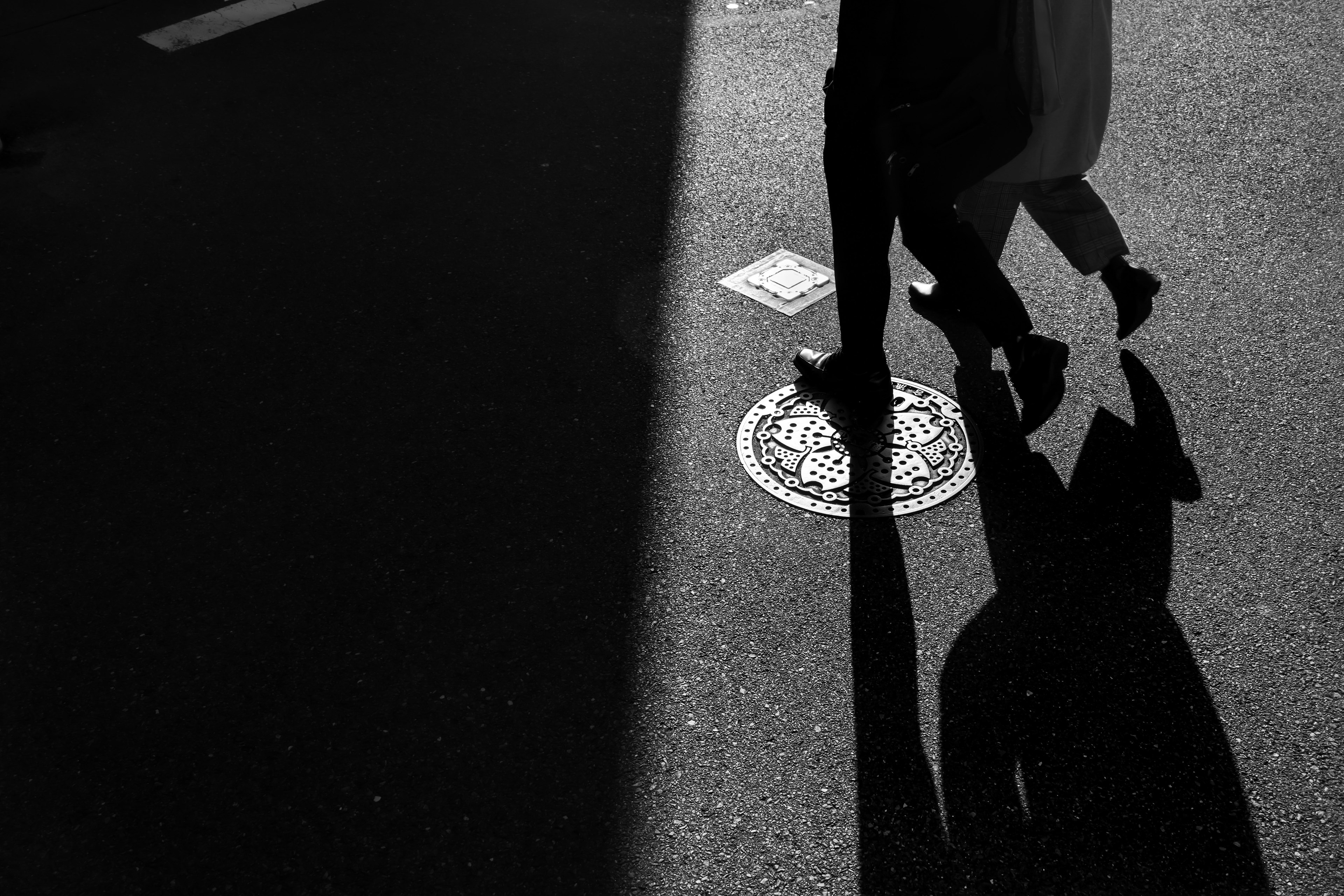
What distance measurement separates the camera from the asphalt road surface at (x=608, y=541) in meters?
2.60

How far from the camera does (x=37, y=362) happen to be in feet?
13.6

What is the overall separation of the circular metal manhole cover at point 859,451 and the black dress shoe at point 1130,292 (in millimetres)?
666

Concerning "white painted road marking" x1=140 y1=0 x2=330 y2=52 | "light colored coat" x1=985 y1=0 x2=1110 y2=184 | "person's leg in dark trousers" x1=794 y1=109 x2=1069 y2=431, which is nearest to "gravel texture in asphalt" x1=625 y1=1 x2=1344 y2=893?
"person's leg in dark trousers" x1=794 y1=109 x2=1069 y2=431

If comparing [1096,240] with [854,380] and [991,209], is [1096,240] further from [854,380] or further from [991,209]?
[854,380]

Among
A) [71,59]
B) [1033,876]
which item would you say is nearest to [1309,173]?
[1033,876]

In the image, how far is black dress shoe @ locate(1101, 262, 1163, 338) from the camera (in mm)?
3906

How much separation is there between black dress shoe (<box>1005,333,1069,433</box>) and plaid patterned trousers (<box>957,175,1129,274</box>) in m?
0.55

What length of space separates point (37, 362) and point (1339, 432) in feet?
14.4

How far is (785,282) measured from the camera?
4496 millimetres

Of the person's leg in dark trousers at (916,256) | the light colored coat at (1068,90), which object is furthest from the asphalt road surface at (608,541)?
the light colored coat at (1068,90)

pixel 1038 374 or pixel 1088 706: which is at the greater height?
pixel 1038 374

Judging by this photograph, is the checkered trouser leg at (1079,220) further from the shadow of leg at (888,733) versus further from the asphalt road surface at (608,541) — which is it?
the shadow of leg at (888,733)

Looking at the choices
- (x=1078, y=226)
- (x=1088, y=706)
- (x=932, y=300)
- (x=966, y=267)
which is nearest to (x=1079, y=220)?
(x=1078, y=226)

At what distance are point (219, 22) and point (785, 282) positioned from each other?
4.26 metres
